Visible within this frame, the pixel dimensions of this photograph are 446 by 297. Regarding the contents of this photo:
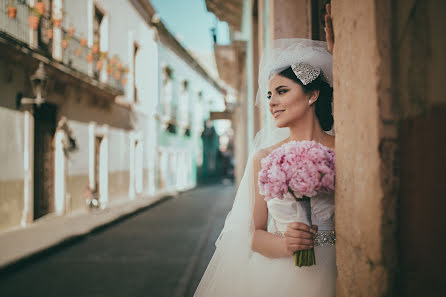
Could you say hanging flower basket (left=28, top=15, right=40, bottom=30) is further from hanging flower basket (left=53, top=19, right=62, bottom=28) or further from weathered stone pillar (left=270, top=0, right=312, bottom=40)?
weathered stone pillar (left=270, top=0, right=312, bottom=40)

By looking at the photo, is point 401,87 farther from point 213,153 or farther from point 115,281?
point 213,153

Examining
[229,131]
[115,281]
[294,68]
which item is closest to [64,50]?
[115,281]

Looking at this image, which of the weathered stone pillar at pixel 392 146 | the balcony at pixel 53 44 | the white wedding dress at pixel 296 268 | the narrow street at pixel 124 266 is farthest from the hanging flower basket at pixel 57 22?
the weathered stone pillar at pixel 392 146

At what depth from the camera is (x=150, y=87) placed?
17562 mm

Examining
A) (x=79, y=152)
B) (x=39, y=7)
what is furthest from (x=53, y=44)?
(x=79, y=152)

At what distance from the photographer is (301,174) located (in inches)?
48.3

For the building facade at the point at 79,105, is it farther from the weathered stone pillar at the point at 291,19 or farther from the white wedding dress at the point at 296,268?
the white wedding dress at the point at 296,268

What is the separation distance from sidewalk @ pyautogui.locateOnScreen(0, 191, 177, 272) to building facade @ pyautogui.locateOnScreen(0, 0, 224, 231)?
409 millimetres

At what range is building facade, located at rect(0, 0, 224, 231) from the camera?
7965 mm

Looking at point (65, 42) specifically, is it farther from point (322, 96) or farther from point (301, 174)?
point (301, 174)

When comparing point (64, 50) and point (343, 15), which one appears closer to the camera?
point (343, 15)

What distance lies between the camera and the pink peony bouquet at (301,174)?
48.6 inches

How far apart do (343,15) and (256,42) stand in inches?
182

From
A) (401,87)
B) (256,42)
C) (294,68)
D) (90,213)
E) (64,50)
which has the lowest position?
(90,213)
